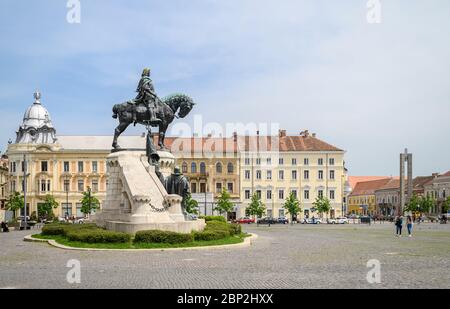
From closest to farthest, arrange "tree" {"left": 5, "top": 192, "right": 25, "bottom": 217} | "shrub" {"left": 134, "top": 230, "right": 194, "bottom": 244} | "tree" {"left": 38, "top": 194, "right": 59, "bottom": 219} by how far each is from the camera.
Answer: "shrub" {"left": 134, "top": 230, "right": 194, "bottom": 244} < "tree" {"left": 5, "top": 192, "right": 25, "bottom": 217} < "tree" {"left": 38, "top": 194, "right": 59, "bottom": 219}

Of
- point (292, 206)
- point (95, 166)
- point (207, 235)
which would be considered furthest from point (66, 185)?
point (207, 235)

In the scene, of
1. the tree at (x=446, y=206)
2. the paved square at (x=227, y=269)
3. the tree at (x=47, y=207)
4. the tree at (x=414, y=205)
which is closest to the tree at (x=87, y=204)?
the tree at (x=47, y=207)

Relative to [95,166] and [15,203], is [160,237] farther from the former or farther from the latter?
[95,166]

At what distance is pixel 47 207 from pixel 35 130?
16.3m

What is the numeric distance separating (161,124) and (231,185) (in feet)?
180

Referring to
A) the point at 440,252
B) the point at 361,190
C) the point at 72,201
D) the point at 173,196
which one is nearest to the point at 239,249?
the point at 173,196

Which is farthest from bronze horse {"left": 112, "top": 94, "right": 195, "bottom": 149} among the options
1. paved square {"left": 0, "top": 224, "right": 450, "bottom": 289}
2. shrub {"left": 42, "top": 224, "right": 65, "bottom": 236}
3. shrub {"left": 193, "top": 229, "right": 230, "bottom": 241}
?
paved square {"left": 0, "top": 224, "right": 450, "bottom": 289}

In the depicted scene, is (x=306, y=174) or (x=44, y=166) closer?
(x=306, y=174)

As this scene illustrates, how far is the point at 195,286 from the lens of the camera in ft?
42.4

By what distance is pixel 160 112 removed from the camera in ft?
103

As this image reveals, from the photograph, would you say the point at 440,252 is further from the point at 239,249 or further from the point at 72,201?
the point at 72,201

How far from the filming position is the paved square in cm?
1333

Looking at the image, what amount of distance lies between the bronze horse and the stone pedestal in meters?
1.62

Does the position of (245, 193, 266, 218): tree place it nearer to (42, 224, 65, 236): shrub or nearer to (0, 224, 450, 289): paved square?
(42, 224, 65, 236): shrub
